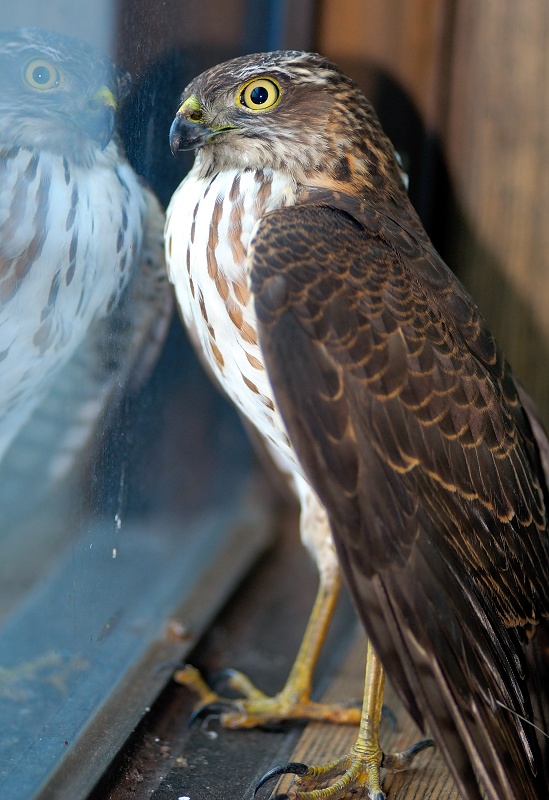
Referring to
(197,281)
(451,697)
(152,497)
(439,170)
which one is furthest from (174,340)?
(451,697)

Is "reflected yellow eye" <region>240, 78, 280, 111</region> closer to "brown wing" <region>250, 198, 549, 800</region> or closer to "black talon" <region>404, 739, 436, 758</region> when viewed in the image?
"brown wing" <region>250, 198, 549, 800</region>

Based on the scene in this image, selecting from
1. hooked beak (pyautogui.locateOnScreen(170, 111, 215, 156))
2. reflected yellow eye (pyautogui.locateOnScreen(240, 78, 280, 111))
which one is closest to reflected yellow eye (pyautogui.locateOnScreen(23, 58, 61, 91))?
hooked beak (pyautogui.locateOnScreen(170, 111, 215, 156))

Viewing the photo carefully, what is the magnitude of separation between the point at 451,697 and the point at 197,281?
88 centimetres

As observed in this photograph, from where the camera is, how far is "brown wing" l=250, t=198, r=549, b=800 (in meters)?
1.34

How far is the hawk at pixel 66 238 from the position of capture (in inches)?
59.9

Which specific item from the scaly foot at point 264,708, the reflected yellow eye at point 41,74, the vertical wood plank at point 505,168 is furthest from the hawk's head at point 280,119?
the scaly foot at point 264,708

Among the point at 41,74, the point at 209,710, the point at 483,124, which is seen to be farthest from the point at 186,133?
the point at 209,710

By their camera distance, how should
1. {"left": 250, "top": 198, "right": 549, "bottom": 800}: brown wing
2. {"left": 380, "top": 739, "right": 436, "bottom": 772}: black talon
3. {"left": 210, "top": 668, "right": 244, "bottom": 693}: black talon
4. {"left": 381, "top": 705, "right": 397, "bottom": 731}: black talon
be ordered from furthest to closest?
1. {"left": 210, "top": 668, "right": 244, "bottom": 693}: black talon
2. {"left": 381, "top": 705, "right": 397, "bottom": 731}: black talon
3. {"left": 380, "top": 739, "right": 436, "bottom": 772}: black talon
4. {"left": 250, "top": 198, "right": 549, "bottom": 800}: brown wing

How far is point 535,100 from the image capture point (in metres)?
2.19

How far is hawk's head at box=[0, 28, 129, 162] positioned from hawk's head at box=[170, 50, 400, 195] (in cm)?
17

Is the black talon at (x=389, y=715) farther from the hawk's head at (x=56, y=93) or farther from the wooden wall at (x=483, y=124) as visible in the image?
the hawk's head at (x=56, y=93)

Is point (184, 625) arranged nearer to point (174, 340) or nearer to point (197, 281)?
point (174, 340)

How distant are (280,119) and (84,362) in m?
0.63

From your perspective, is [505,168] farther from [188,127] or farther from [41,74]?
[41,74]
